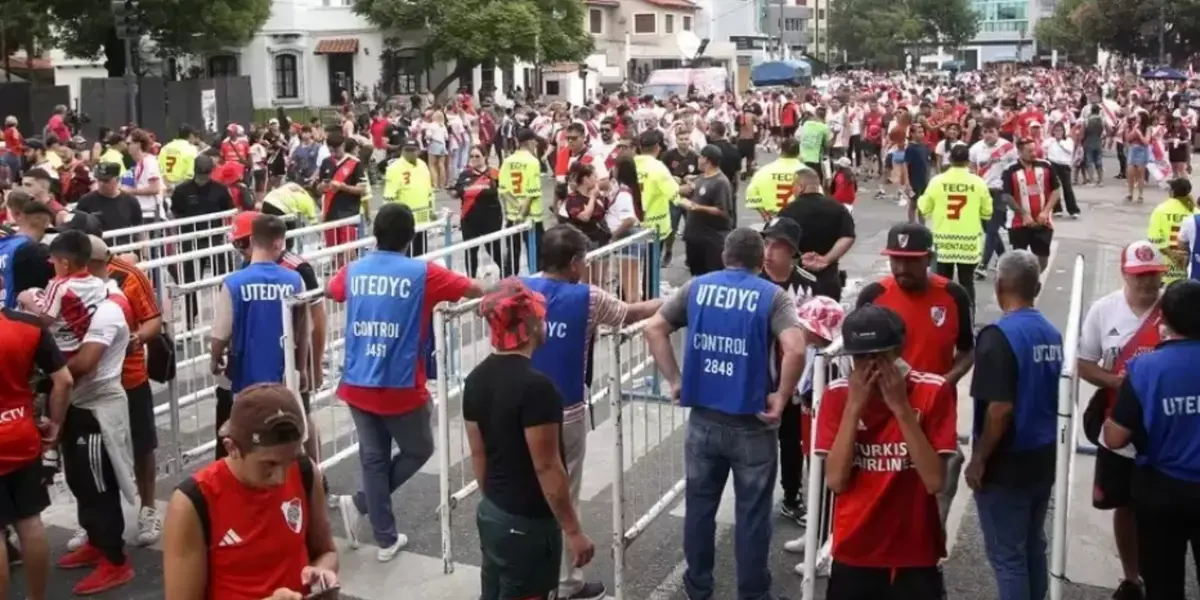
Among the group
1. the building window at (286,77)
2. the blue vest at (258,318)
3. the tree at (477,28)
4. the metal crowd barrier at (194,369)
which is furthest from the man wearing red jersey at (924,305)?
the building window at (286,77)

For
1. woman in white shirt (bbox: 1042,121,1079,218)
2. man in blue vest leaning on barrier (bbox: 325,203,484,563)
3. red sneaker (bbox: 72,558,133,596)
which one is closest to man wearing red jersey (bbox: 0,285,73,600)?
red sneaker (bbox: 72,558,133,596)

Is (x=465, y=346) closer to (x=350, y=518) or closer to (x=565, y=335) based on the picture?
(x=350, y=518)

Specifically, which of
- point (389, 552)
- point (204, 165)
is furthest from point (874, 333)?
point (204, 165)

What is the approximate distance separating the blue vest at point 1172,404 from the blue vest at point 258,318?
423cm

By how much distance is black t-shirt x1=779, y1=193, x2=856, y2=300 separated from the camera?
29.4 feet

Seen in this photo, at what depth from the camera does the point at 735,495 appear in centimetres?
580

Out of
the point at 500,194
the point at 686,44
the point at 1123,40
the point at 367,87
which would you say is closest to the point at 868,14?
the point at 686,44

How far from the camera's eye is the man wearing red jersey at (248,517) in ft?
11.4

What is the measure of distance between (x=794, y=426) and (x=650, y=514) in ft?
3.26

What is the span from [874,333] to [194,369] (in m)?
6.30

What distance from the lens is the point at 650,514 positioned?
6.66 meters

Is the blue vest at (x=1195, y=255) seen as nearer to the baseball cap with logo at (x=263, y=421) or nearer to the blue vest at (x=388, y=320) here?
the blue vest at (x=388, y=320)

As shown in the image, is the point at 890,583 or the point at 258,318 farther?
the point at 258,318

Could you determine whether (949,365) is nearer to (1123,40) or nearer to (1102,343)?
(1102,343)
